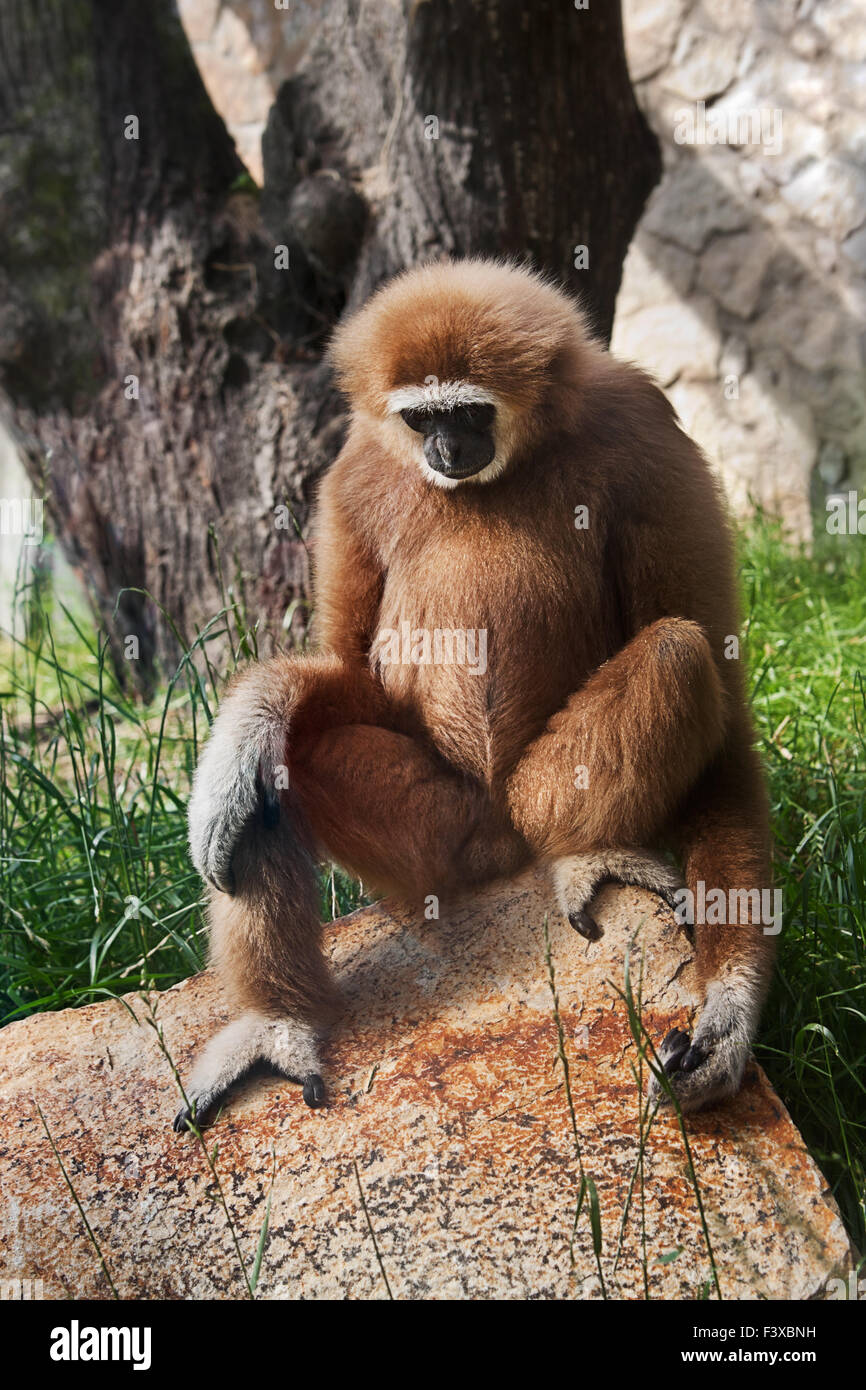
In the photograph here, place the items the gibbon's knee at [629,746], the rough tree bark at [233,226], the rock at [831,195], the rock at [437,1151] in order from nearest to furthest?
Answer: the rock at [437,1151] → the gibbon's knee at [629,746] → the rough tree bark at [233,226] → the rock at [831,195]

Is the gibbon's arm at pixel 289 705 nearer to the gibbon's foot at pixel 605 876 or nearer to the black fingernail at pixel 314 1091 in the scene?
the black fingernail at pixel 314 1091

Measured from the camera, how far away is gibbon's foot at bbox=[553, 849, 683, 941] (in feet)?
11.4

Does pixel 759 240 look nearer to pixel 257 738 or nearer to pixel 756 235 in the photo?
pixel 756 235

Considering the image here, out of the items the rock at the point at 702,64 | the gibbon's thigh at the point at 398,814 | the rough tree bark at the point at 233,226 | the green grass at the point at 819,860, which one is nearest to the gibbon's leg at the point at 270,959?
the gibbon's thigh at the point at 398,814

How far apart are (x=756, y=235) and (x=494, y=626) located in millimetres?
7023

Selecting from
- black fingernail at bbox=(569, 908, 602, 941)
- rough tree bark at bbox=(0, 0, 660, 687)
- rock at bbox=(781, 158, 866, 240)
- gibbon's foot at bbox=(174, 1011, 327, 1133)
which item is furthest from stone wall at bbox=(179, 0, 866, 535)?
gibbon's foot at bbox=(174, 1011, 327, 1133)

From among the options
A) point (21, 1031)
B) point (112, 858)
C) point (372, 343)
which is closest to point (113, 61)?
point (372, 343)

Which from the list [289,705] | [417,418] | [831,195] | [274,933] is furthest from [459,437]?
[831,195]

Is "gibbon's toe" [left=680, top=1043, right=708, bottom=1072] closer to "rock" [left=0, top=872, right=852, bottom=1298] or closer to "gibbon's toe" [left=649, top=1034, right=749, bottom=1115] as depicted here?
"gibbon's toe" [left=649, top=1034, right=749, bottom=1115]

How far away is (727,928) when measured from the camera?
3.34 m

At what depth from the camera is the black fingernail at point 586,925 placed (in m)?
3.43

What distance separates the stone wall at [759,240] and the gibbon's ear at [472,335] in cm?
533

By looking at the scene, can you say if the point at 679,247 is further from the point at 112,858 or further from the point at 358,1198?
the point at 358,1198

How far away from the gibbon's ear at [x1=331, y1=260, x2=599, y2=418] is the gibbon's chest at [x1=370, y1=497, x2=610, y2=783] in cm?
40
